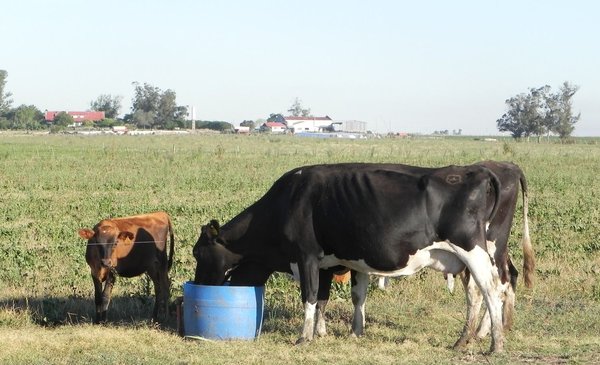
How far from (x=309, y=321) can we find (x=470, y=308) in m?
1.94

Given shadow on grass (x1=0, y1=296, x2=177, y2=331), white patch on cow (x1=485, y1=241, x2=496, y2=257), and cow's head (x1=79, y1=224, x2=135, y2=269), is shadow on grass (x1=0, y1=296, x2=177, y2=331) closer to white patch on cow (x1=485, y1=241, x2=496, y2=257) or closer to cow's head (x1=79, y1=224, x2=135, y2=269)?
cow's head (x1=79, y1=224, x2=135, y2=269)

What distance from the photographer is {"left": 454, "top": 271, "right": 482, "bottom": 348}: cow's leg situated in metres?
11.2

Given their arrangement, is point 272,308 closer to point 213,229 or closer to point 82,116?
point 213,229

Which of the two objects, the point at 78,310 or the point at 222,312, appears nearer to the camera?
the point at 222,312

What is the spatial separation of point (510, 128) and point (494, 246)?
5817 inches

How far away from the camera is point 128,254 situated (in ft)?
42.8

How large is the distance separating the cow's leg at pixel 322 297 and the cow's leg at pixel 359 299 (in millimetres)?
332

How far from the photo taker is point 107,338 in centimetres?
1115

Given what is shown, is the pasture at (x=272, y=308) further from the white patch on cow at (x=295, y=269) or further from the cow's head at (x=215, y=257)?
the cow's head at (x=215, y=257)

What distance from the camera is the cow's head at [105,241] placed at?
12.5 meters

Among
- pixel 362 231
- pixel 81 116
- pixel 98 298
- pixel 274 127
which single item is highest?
pixel 362 231

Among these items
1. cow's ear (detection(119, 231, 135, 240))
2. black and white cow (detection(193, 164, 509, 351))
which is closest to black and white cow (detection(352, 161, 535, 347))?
black and white cow (detection(193, 164, 509, 351))

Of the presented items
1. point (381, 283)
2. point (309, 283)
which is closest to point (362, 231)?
point (309, 283)

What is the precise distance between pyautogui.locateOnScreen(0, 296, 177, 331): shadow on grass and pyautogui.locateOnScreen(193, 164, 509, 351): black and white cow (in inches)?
47.3
